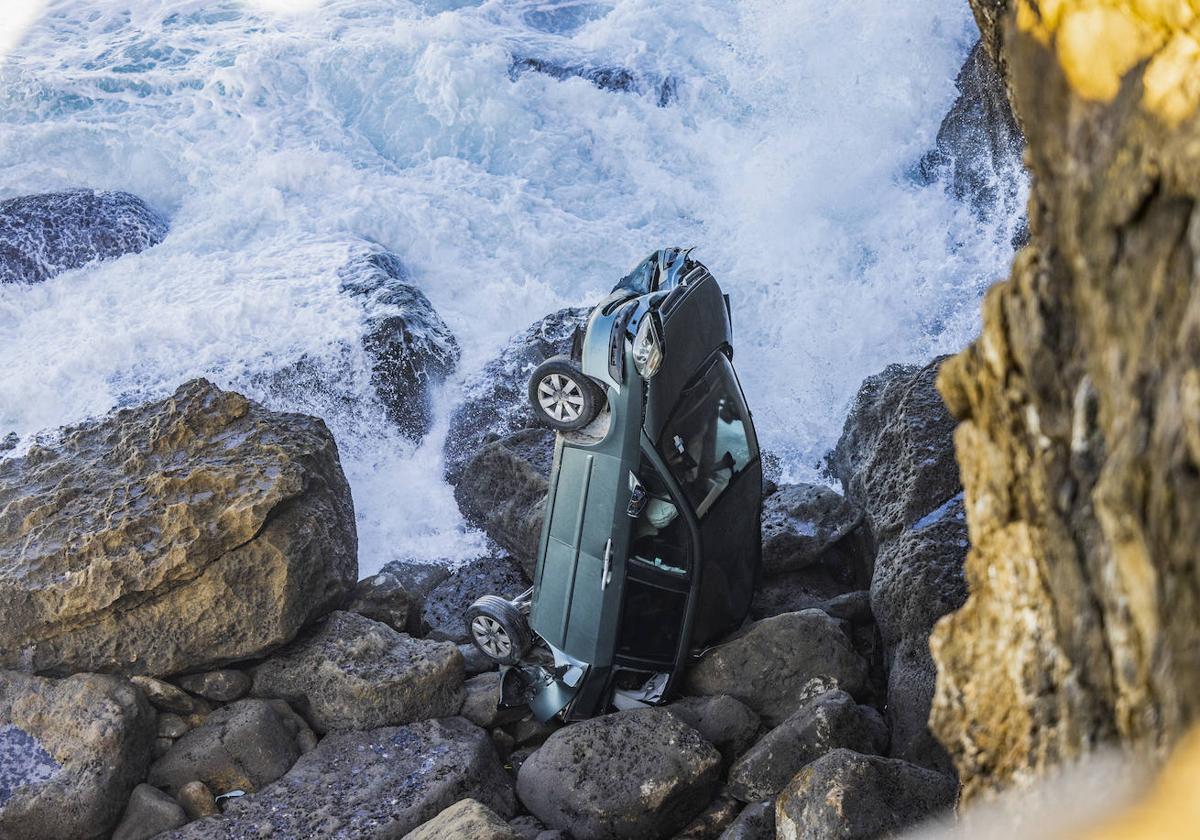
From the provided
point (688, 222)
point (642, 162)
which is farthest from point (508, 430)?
point (642, 162)

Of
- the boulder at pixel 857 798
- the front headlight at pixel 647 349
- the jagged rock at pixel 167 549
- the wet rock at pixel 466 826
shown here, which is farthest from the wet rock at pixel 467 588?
the boulder at pixel 857 798

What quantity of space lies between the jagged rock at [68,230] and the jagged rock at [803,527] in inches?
328

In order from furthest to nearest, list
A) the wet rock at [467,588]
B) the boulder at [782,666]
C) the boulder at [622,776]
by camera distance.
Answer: the wet rock at [467,588] → the boulder at [782,666] → the boulder at [622,776]

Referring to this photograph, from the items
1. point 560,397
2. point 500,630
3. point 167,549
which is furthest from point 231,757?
point 560,397

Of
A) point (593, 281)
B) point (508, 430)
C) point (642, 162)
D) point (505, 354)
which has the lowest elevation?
point (508, 430)

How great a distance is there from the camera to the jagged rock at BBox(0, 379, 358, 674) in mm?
5531

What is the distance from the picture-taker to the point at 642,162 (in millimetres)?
14422

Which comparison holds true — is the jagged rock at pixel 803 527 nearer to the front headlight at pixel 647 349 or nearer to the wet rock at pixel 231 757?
the front headlight at pixel 647 349

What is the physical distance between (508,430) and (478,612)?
3489 mm

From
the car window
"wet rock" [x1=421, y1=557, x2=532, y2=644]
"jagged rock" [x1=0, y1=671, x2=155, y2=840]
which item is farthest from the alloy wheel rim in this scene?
"jagged rock" [x1=0, y1=671, x2=155, y2=840]

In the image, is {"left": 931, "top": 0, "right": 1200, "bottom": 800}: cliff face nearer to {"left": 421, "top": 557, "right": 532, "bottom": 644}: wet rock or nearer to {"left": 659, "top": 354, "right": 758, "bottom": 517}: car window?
{"left": 659, "top": 354, "right": 758, "bottom": 517}: car window

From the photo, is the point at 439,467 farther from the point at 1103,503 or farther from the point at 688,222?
the point at 1103,503

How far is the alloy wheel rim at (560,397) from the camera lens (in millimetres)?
5359

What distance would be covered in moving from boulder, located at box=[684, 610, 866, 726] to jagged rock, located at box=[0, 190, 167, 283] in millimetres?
8972
